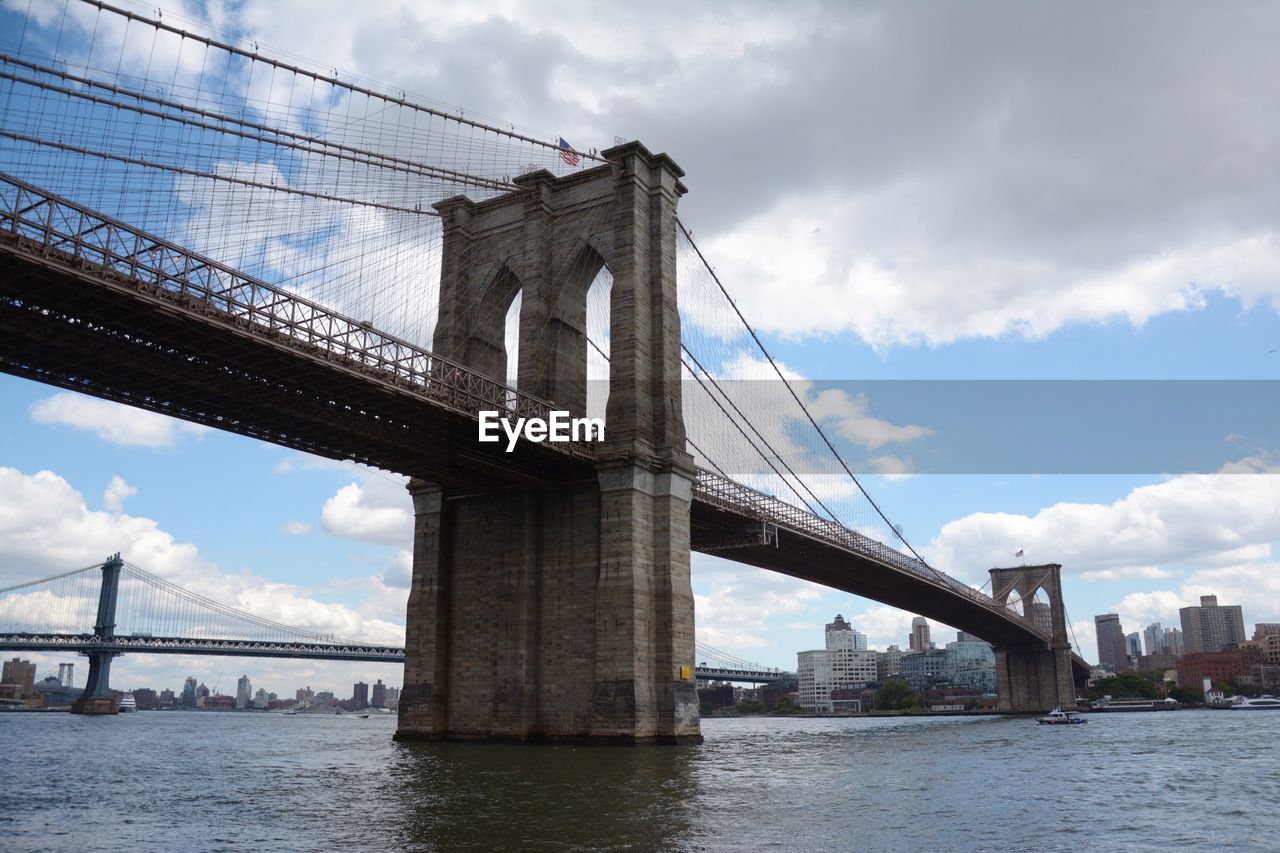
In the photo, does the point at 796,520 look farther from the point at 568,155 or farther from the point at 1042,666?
the point at 1042,666

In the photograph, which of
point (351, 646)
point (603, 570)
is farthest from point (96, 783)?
point (351, 646)

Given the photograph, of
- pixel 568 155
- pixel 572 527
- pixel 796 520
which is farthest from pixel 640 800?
pixel 796 520

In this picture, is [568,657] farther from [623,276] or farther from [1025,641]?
[1025,641]

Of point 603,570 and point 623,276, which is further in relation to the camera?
point 623,276

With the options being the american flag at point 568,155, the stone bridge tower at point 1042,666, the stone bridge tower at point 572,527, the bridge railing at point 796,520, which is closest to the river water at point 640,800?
the stone bridge tower at point 572,527

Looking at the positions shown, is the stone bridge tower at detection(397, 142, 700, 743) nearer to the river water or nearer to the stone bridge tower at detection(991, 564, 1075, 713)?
the river water

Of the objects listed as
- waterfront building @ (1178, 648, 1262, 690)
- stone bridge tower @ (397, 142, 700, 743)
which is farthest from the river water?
waterfront building @ (1178, 648, 1262, 690)
